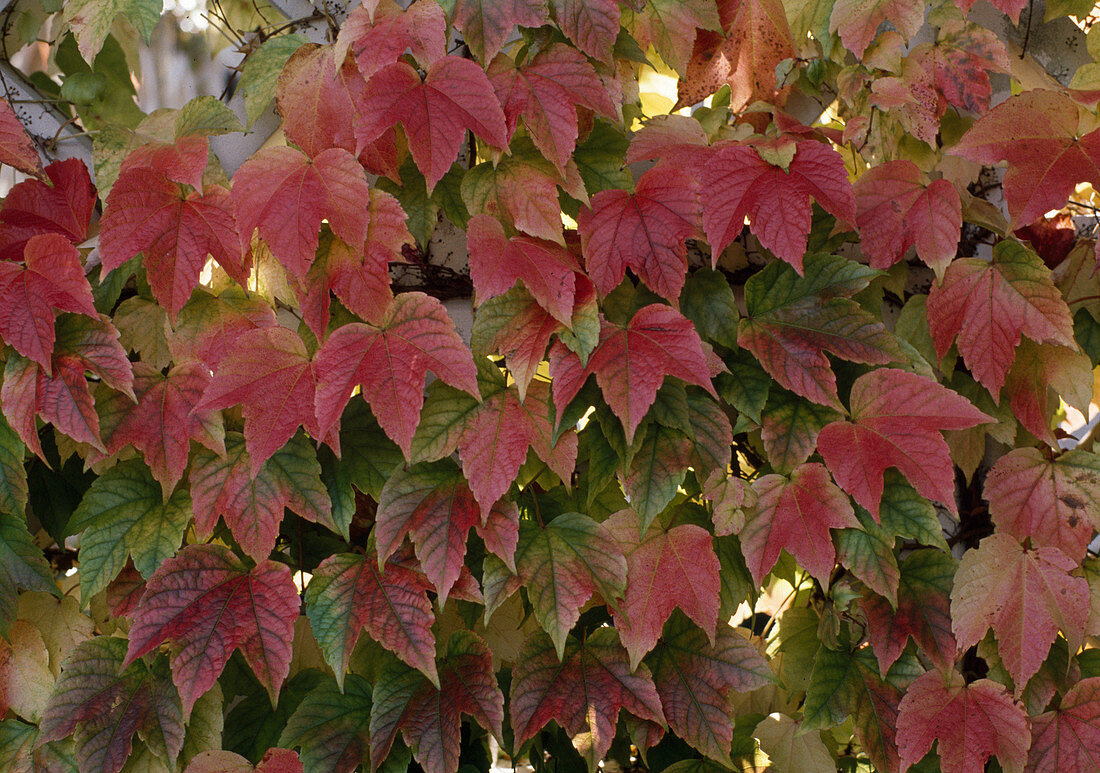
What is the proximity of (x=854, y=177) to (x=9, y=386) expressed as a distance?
110 cm

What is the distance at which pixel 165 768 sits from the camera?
3.08ft

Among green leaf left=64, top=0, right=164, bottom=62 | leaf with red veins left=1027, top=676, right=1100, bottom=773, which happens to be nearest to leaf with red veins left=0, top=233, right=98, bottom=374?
green leaf left=64, top=0, right=164, bottom=62

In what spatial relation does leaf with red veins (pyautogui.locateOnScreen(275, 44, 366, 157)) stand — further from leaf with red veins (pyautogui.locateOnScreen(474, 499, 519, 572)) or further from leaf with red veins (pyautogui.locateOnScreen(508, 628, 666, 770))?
leaf with red veins (pyautogui.locateOnScreen(508, 628, 666, 770))

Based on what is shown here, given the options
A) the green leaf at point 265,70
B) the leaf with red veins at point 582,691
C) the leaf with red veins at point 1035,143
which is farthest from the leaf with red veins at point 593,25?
the leaf with red veins at point 582,691

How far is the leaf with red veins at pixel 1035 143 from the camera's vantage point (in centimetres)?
93

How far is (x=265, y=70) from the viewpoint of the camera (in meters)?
1.00

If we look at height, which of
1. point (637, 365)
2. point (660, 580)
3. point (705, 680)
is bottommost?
point (705, 680)

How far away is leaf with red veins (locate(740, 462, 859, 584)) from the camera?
0.90 meters

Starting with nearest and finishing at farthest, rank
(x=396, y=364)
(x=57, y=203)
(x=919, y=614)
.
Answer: (x=396, y=364) < (x=919, y=614) < (x=57, y=203)

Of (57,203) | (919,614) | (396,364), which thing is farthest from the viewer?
(57,203)

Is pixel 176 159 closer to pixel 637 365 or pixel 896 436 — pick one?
pixel 637 365

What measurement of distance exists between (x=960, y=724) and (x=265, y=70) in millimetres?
1157

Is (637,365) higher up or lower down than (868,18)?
lower down

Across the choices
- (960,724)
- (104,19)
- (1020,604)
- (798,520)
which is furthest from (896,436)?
(104,19)
